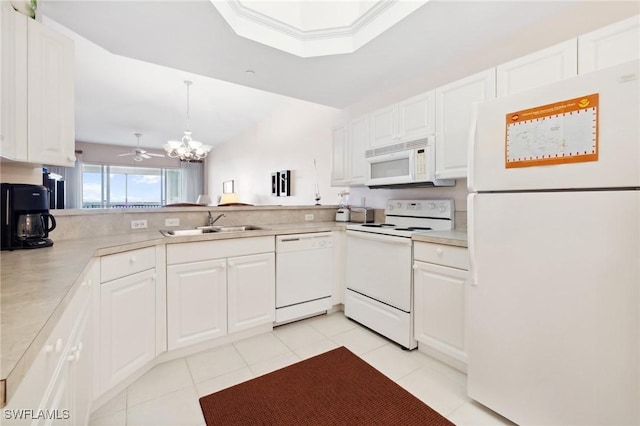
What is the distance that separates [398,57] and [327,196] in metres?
1.98

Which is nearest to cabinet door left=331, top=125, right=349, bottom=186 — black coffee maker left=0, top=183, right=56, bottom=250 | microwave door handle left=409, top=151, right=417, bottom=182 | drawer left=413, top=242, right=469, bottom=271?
microwave door handle left=409, top=151, right=417, bottom=182

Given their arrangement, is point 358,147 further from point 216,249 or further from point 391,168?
point 216,249

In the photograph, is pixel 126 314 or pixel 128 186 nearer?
pixel 126 314

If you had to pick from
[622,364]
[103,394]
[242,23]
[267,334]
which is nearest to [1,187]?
[103,394]

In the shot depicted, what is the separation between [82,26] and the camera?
6.44 feet

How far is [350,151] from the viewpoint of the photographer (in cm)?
311

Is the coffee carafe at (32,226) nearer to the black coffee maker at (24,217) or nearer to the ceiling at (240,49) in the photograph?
the black coffee maker at (24,217)

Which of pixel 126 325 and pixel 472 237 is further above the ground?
pixel 472 237

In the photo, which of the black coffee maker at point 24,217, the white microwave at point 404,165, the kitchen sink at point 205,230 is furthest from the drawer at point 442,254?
the black coffee maker at point 24,217

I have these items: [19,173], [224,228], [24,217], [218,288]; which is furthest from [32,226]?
[224,228]

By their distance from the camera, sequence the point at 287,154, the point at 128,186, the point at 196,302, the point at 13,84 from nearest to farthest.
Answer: the point at 13,84, the point at 196,302, the point at 287,154, the point at 128,186

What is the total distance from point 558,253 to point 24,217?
267 centimetres

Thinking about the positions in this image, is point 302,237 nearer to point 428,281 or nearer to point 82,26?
point 428,281

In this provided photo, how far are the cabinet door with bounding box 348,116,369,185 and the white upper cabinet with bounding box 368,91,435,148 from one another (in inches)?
4.1
